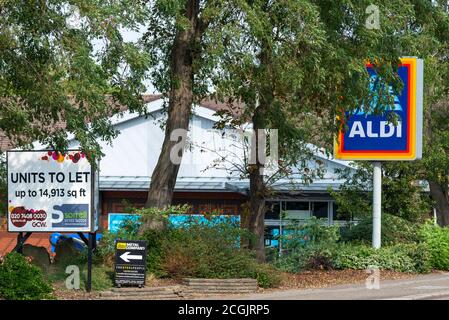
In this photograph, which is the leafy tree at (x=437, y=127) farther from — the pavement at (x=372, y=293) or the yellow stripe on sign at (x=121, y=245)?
the yellow stripe on sign at (x=121, y=245)

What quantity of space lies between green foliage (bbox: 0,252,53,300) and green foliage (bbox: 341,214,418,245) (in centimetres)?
1123

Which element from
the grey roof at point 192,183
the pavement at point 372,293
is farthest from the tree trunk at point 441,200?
the pavement at point 372,293

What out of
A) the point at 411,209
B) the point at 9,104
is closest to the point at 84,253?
the point at 9,104

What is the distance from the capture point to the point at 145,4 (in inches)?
765

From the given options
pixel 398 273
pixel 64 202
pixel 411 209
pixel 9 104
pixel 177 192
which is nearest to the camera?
pixel 64 202

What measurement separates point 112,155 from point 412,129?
16.1 metres

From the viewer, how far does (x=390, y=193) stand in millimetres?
29234

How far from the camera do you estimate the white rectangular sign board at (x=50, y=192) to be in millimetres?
18688

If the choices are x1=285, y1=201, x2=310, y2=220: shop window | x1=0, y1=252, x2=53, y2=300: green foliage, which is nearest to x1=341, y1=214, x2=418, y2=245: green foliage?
x1=0, y1=252, x2=53, y2=300: green foliage

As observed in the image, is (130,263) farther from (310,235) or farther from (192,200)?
(192,200)

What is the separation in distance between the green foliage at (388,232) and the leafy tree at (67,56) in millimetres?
9623

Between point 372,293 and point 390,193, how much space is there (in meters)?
10.5

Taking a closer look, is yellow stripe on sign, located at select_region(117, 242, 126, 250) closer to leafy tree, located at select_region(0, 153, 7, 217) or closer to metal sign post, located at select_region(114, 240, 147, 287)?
metal sign post, located at select_region(114, 240, 147, 287)

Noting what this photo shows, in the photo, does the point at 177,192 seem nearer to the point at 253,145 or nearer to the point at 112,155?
the point at 112,155
